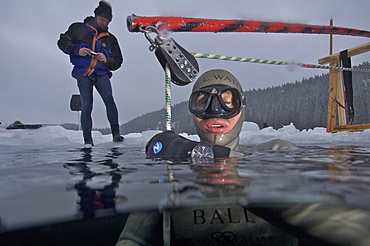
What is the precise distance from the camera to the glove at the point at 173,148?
1742mm

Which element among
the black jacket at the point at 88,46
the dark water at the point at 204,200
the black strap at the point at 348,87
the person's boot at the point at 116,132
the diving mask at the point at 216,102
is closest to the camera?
the dark water at the point at 204,200

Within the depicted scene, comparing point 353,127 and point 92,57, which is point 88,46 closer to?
point 92,57

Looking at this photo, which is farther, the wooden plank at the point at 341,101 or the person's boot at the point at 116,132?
the wooden plank at the point at 341,101

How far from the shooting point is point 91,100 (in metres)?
3.83

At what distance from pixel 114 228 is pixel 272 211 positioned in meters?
1.58

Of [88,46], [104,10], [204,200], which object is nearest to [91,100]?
[88,46]

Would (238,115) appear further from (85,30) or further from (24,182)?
(85,30)

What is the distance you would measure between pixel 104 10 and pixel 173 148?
313 centimetres

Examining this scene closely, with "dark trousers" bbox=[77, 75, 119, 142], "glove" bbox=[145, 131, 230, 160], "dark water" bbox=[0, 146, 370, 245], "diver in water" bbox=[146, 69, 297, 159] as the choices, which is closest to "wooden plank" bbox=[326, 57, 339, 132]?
"diver in water" bbox=[146, 69, 297, 159]

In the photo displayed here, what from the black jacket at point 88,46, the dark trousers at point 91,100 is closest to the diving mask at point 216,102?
the dark trousers at point 91,100

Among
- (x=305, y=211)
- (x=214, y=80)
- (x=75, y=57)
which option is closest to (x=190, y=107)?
(x=214, y=80)

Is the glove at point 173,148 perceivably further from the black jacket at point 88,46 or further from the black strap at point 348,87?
the black strap at point 348,87

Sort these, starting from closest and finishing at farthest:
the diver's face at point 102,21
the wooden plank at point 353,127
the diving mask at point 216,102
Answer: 1. the diving mask at point 216,102
2. the diver's face at point 102,21
3. the wooden plank at point 353,127

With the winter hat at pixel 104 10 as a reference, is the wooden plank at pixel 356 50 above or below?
above
